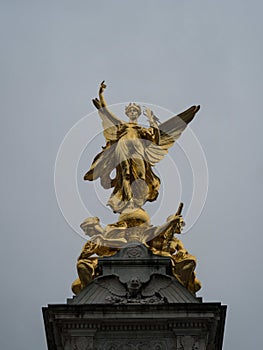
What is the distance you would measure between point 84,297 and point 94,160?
7054 mm

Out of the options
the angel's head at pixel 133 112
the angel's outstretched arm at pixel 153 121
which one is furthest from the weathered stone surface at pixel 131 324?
the angel's head at pixel 133 112

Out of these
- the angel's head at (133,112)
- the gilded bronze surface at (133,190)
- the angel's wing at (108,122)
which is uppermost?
the angel's head at (133,112)

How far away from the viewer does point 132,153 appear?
39562 millimetres

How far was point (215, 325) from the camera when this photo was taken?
34.1 metres

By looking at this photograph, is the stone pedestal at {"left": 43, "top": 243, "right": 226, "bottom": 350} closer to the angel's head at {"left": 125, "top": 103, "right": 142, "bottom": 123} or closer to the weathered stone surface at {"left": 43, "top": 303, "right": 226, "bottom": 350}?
the weathered stone surface at {"left": 43, "top": 303, "right": 226, "bottom": 350}

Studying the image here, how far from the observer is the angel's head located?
134 feet

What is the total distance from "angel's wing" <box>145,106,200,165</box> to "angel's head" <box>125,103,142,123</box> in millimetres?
917

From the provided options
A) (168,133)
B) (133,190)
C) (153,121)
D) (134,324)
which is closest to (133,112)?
(153,121)

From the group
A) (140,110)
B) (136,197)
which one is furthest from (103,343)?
(140,110)

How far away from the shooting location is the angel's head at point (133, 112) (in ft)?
134

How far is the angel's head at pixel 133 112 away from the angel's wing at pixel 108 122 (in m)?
0.46

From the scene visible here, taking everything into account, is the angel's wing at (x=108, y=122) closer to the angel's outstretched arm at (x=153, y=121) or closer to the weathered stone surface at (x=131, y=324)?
the angel's outstretched arm at (x=153, y=121)

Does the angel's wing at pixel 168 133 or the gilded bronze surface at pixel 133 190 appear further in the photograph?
the angel's wing at pixel 168 133

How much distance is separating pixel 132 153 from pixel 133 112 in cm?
208
